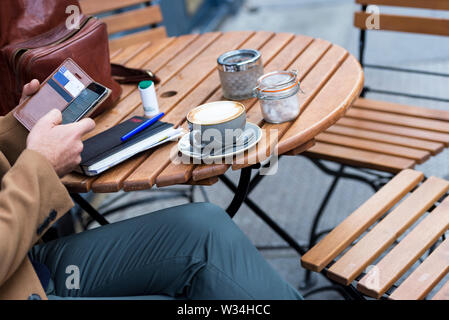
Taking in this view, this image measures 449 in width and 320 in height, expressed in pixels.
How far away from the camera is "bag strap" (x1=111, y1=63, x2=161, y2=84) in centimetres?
194

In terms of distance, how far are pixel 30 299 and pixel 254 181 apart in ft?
3.09

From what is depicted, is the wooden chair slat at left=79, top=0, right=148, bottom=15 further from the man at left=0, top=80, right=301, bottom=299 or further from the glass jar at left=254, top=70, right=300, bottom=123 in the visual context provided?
the glass jar at left=254, top=70, right=300, bottom=123

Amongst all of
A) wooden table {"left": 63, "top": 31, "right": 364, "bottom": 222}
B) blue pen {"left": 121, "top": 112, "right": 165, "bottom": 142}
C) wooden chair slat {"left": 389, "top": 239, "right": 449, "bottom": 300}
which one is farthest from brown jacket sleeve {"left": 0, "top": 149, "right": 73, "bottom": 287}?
wooden chair slat {"left": 389, "top": 239, "right": 449, "bottom": 300}

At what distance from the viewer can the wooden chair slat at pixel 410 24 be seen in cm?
221

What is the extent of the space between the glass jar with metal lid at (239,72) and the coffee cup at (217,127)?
0.22 meters

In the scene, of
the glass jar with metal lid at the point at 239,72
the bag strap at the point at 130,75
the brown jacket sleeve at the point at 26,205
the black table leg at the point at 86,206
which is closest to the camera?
the brown jacket sleeve at the point at 26,205

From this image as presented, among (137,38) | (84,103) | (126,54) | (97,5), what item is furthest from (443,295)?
(97,5)

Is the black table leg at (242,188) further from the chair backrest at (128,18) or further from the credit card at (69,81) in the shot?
the chair backrest at (128,18)

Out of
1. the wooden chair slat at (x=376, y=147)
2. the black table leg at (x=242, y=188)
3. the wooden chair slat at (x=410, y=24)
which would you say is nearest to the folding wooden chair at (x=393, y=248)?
the wooden chair slat at (x=376, y=147)

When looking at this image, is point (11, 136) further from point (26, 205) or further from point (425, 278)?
point (425, 278)

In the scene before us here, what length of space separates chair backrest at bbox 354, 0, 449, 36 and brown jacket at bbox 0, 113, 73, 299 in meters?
1.60
